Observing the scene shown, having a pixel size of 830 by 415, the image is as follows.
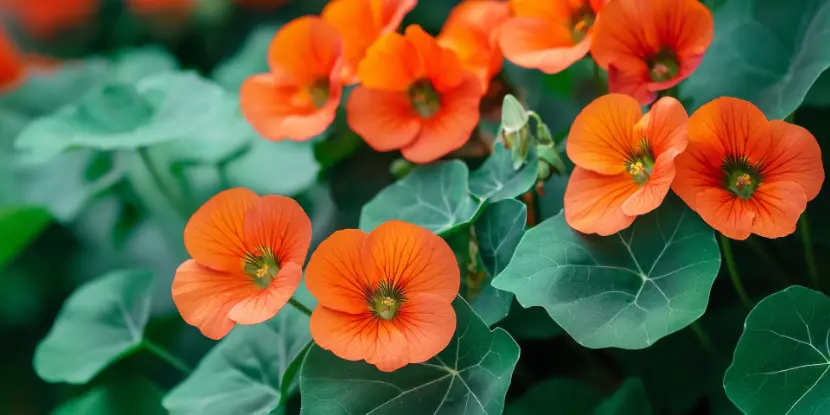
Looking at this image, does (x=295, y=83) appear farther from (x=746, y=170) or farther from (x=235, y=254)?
(x=746, y=170)

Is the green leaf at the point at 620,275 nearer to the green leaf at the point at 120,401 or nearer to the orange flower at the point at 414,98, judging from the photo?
the orange flower at the point at 414,98

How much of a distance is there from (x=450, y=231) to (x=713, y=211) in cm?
21

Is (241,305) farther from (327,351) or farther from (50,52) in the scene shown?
(50,52)

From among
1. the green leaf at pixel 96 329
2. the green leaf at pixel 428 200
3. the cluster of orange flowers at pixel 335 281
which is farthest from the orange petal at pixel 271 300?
the green leaf at pixel 96 329

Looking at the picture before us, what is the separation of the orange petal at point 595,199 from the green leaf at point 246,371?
26cm

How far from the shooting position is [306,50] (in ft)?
2.39

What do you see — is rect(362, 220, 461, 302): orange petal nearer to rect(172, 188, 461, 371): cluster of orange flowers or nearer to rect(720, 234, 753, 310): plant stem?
rect(172, 188, 461, 371): cluster of orange flowers

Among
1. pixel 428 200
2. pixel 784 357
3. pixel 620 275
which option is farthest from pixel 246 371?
pixel 784 357

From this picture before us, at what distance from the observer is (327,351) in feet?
1.79

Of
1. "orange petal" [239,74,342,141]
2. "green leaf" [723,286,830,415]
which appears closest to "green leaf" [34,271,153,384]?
"orange petal" [239,74,342,141]

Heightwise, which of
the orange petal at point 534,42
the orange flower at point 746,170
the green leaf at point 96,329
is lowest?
the green leaf at point 96,329

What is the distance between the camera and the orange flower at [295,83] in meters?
0.71

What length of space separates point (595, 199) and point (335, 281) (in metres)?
0.22

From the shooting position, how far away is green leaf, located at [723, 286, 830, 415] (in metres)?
0.49
